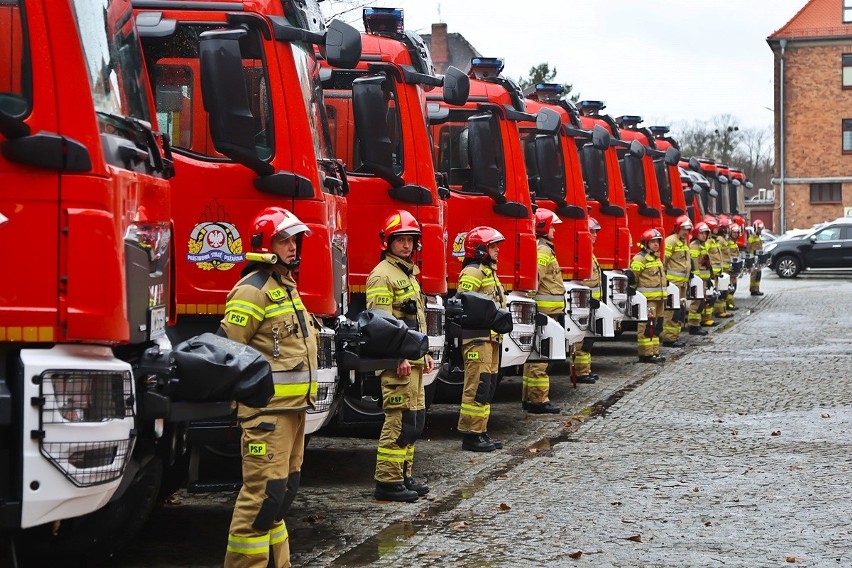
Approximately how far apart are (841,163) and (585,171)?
45.4 meters

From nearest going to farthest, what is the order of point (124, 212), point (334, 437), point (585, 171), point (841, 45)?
point (124, 212) → point (334, 437) → point (585, 171) → point (841, 45)

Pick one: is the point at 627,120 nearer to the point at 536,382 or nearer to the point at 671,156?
the point at 671,156

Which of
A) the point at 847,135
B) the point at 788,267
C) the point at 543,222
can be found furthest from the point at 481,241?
the point at 847,135

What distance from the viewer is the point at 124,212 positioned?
5.30 m

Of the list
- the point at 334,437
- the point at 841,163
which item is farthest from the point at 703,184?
the point at 841,163

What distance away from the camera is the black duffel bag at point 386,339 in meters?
8.13

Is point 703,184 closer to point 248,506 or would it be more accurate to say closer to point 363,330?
point 363,330

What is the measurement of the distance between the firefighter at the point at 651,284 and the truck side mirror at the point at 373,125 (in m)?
9.31

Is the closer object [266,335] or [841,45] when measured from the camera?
[266,335]

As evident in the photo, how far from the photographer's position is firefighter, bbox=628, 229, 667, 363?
1855cm

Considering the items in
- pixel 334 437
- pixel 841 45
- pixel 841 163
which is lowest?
pixel 334 437

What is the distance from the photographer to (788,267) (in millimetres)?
39594

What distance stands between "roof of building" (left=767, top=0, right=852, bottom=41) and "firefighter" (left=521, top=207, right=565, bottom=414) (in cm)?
4917

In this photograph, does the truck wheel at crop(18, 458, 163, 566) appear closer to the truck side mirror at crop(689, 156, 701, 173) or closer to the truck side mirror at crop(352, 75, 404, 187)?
the truck side mirror at crop(352, 75, 404, 187)
